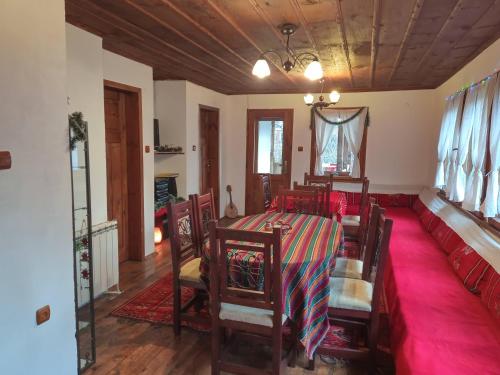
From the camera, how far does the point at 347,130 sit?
5.85 metres

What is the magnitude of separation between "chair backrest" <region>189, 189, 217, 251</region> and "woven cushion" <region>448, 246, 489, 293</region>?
6.41 feet

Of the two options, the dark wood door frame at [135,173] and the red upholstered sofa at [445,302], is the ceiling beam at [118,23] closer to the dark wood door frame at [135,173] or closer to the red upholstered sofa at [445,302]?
the dark wood door frame at [135,173]

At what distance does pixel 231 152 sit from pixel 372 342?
187 inches

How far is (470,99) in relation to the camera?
3.34 meters

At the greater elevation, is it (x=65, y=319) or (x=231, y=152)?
(x=231, y=152)

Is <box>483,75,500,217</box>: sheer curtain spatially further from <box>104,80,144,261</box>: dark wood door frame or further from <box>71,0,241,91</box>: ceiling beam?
<box>104,80,144,261</box>: dark wood door frame

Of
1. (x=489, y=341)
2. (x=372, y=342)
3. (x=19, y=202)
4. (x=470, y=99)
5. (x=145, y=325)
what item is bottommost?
(x=145, y=325)

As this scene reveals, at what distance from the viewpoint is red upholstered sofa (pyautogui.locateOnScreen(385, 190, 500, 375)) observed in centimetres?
168

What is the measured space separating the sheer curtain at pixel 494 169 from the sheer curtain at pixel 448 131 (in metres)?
1.11

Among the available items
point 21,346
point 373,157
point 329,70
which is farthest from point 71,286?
point 373,157

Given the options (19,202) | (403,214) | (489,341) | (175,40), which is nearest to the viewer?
(19,202)

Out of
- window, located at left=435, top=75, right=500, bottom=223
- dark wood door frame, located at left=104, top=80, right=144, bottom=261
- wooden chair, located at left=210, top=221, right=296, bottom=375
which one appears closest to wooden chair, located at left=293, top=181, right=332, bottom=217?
window, located at left=435, top=75, right=500, bottom=223

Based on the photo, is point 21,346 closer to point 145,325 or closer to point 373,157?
point 145,325

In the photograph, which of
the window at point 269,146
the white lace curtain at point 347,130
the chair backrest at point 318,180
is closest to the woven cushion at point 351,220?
the chair backrest at point 318,180
